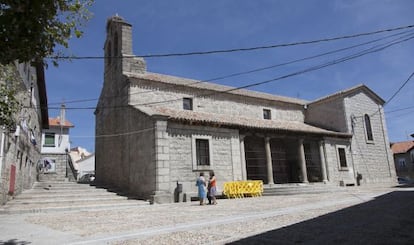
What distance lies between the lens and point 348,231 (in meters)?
5.88

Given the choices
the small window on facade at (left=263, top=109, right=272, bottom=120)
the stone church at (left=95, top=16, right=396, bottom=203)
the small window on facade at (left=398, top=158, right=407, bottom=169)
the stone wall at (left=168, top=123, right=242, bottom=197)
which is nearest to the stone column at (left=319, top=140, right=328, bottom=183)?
the stone church at (left=95, top=16, right=396, bottom=203)

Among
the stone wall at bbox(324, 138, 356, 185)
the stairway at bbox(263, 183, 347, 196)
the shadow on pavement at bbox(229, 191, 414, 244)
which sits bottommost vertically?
the shadow on pavement at bbox(229, 191, 414, 244)

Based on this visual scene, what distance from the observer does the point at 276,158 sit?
23.1 meters

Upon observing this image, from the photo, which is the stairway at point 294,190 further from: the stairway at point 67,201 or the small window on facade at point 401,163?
the small window on facade at point 401,163

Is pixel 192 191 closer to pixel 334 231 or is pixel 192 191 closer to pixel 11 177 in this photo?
pixel 11 177

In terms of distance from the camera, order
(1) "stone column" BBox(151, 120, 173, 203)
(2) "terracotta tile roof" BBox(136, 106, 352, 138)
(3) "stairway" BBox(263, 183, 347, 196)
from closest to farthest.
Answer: (1) "stone column" BBox(151, 120, 173, 203) < (2) "terracotta tile roof" BBox(136, 106, 352, 138) < (3) "stairway" BBox(263, 183, 347, 196)

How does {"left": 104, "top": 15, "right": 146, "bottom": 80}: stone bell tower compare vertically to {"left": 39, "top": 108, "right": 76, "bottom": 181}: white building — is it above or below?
above

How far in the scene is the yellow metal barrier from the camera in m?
16.2

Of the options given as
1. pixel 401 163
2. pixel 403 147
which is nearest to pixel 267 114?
pixel 401 163

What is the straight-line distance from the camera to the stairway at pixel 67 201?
11851 millimetres

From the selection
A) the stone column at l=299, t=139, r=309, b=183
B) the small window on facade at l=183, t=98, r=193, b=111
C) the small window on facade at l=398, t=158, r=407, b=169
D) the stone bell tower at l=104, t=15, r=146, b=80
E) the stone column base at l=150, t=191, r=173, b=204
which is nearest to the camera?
the stone column base at l=150, t=191, r=173, b=204

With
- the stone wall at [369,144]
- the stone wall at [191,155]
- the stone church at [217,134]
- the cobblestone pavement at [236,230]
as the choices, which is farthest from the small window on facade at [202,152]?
the stone wall at [369,144]

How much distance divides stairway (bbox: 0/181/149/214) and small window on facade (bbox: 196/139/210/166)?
12.1 ft

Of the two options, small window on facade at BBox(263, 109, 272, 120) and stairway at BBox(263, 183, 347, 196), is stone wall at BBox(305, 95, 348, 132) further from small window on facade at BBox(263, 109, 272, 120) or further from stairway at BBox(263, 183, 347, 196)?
stairway at BBox(263, 183, 347, 196)
